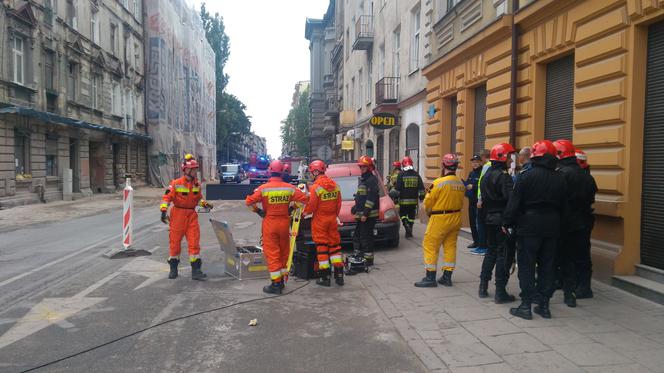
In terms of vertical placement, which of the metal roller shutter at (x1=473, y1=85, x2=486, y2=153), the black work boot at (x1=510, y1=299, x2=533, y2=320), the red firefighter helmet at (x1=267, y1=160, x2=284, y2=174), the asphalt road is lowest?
the asphalt road

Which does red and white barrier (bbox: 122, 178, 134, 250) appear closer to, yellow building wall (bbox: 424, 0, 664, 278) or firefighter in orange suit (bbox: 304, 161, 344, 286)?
firefighter in orange suit (bbox: 304, 161, 344, 286)

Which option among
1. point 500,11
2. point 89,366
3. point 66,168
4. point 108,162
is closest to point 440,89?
point 500,11

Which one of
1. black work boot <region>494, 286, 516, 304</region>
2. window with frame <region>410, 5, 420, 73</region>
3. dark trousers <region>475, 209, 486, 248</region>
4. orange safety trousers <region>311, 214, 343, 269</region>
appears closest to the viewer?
black work boot <region>494, 286, 516, 304</region>

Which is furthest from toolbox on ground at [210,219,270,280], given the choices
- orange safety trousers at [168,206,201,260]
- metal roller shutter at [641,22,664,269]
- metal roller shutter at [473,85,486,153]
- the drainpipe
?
metal roller shutter at [473,85,486,153]

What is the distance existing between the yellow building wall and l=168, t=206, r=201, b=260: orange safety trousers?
558cm

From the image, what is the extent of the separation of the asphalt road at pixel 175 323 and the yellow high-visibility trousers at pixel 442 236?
106 cm

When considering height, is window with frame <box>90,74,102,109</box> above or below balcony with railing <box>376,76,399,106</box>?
above

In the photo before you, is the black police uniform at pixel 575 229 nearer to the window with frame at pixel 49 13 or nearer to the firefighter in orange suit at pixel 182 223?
the firefighter in orange suit at pixel 182 223

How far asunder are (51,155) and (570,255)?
78.1 feet

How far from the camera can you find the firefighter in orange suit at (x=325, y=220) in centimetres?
700

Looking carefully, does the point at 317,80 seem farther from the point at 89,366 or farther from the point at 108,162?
the point at 89,366

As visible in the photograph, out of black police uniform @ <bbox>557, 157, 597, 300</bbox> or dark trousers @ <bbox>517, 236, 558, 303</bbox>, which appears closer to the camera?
dark trousers @ <bbox>517, 236, 558, 303</bbox>

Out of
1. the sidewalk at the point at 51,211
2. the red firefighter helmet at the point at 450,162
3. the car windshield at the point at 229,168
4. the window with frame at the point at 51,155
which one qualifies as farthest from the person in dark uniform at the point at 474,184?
the car windshield at the point at 229,168

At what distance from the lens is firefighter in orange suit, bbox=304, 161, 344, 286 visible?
7.00 metres
